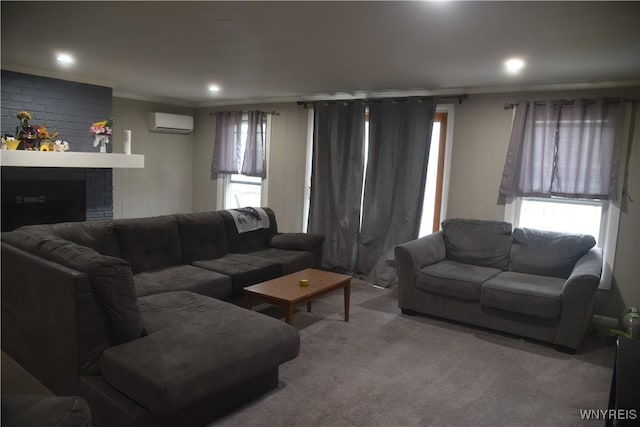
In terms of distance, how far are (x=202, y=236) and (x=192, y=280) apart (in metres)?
0.85

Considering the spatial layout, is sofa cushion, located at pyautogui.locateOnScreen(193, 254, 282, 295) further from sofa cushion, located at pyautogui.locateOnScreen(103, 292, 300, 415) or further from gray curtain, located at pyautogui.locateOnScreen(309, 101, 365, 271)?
gray curtain, located at pyautogui.locateOnScreen(309, 101, 365, 271)

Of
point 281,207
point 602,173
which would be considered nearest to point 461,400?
point 602,173

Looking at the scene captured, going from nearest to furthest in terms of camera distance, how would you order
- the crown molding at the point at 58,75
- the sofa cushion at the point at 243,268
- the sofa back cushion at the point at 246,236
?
the sofa cushion at the point at 243,268, the crown molding at the point at 58,75, the sofa back cushion at the point at 246,236

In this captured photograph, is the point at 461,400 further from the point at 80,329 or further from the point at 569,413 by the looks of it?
the point at 80,329

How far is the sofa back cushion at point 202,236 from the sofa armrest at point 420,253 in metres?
1.77

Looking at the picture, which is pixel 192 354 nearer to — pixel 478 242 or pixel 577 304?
pixel 577 304

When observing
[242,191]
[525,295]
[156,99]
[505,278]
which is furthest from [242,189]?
[525,295]

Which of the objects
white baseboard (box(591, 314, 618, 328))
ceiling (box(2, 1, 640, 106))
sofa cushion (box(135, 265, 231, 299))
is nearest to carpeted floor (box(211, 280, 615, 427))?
white baseboard (box(591, 314, 618, 328))

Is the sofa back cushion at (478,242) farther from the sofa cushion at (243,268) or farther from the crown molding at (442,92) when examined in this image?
the sofa cushion at (243,268)

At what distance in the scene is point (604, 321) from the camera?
13.2 ft

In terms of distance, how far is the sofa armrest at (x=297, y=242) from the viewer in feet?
15.4

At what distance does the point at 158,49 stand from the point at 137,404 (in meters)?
2.69

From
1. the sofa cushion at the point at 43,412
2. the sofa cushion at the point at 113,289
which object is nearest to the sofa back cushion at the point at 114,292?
the sofa cushion at the point at 113,289

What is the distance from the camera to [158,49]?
3496mm
